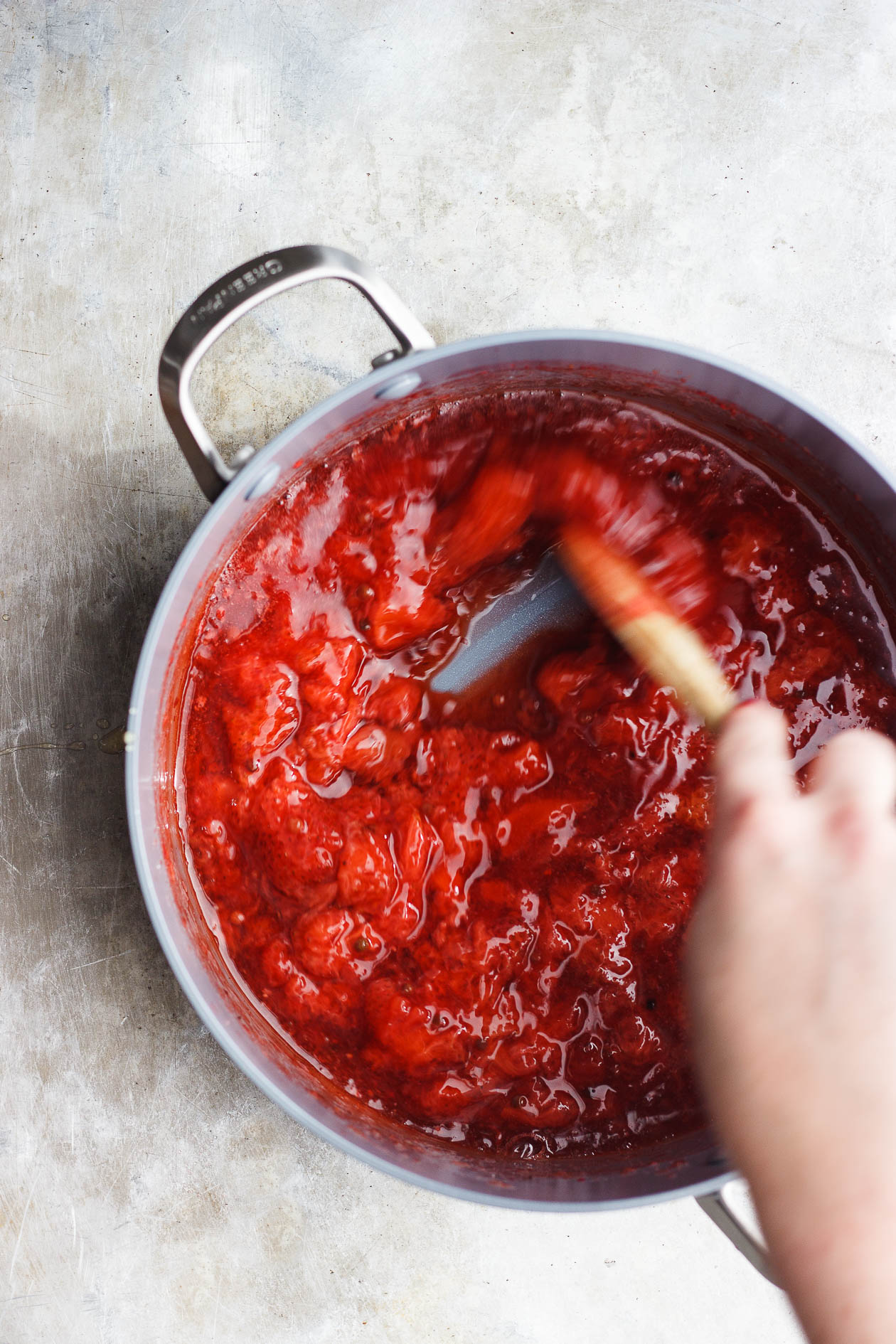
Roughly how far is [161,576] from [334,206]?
19.6 inches

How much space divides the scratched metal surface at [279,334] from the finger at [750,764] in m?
0.58

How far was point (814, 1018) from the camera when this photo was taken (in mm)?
604

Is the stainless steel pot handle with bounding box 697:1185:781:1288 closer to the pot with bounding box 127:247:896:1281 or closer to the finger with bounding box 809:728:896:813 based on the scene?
the pot with bounding box 127:247:896:1281

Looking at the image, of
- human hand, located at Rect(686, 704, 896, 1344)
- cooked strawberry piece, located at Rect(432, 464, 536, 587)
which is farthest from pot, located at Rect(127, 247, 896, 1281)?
human hand, located at Rect(686, 704, 896, 1344)

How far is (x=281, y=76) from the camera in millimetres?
1123

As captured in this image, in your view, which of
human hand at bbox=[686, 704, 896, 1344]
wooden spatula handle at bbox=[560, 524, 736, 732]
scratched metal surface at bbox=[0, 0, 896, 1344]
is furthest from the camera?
scratched metal surface at bbox=[0, 0, 896, 1344]

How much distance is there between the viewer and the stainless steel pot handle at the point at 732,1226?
901mm

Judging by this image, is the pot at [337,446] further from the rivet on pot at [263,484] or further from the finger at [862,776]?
the finger at [862,776]

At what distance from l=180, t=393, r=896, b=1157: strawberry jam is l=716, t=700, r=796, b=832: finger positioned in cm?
33

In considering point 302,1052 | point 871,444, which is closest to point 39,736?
point 302,1052

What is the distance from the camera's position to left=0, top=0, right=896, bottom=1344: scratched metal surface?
1.10 meters

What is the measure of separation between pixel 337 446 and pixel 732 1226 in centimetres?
91

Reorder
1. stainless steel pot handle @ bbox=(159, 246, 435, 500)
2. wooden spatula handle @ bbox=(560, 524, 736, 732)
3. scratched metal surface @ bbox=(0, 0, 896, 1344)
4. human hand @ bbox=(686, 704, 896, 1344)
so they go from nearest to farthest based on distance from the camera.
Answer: human hand @ bbox=(686, 704, 896, 1344)
stainless steel pot handle @ bbox=(159, 246, 435, 500)
wooden spatula handle @ bbox=(560, 524, 736, 732)
scratched metal surface @ bbox=(0, 0, 896, 1344)

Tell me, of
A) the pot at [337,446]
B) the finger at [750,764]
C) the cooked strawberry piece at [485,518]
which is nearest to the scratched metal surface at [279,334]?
the pot at [337,446]
